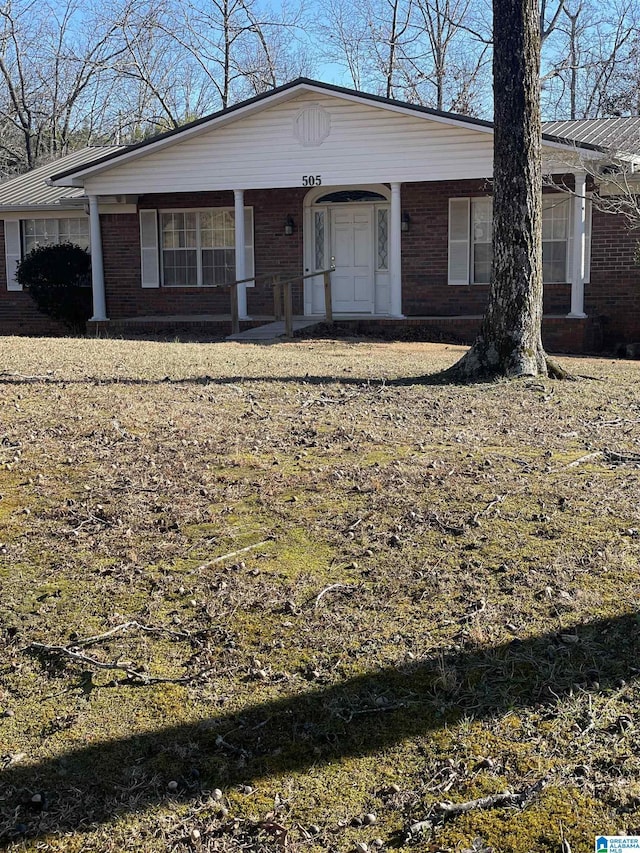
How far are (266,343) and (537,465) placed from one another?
9.37 m

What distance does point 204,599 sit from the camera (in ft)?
13.3

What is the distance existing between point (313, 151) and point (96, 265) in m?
5.18

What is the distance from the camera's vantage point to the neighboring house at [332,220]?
55.1ft

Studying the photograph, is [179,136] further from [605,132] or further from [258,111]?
[605,132]

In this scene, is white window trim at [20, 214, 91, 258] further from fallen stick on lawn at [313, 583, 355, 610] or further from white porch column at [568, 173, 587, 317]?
fallen stick on lawn at [313, 583, 355, 610]

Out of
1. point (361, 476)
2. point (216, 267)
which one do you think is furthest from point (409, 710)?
point (216, 267)

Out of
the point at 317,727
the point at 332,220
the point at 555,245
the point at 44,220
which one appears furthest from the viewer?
the point at 44,220

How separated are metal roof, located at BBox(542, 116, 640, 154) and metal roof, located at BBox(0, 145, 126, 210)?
10081 millimetres

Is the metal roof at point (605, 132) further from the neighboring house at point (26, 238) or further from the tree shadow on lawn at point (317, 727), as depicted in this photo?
the tree shadow on lawn at point (317, 727)

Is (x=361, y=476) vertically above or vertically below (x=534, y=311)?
below

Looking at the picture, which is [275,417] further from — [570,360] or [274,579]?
[570,360]

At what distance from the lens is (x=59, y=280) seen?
785 inches

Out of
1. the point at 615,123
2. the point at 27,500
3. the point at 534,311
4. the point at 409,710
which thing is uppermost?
the point at 615,123

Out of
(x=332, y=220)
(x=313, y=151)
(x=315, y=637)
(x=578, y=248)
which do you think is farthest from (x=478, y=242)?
(x=315, y=637)
